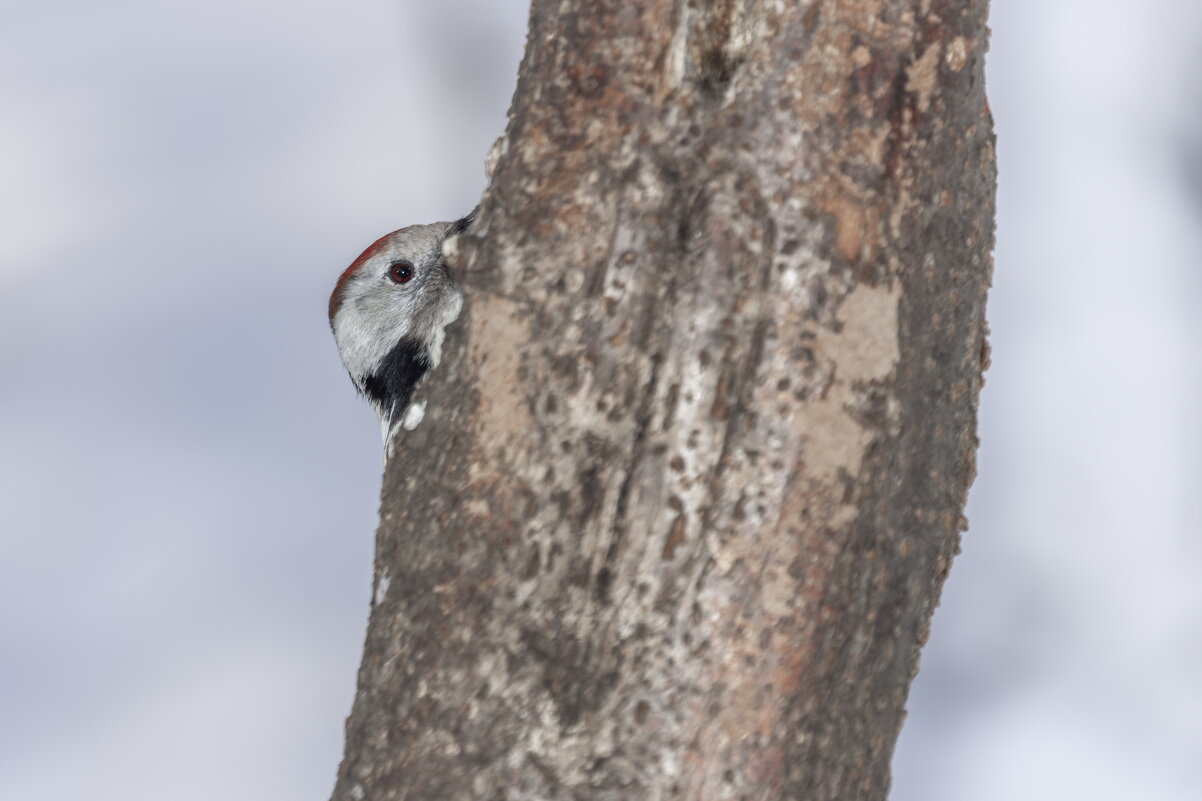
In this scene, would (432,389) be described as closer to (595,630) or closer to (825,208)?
(595,630)

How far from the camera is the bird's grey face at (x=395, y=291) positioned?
2.44 meters

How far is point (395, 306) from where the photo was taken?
2482 millimetres

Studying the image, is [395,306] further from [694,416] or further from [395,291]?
[694,416]

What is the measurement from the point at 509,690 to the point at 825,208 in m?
0.57

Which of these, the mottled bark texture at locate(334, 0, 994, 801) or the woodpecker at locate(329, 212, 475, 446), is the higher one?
the woodpecker at locate(329, 212, 475, 446)

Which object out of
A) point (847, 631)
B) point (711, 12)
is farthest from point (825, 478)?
point (711, 12)

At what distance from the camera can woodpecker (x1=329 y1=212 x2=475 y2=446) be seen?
7.94ft

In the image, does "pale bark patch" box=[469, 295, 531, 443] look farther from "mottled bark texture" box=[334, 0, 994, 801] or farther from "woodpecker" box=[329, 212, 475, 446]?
"woodpecker" box=[329, 212, 475, 446]

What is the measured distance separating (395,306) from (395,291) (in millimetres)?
29

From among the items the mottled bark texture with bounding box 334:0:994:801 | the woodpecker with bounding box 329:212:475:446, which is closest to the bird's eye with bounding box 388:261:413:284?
the woodpecker with bounding box 329:212:475:446

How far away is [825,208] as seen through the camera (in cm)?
127

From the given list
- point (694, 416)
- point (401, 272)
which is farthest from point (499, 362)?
point (401, 272)

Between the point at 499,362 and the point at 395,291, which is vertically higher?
the point at 395,291

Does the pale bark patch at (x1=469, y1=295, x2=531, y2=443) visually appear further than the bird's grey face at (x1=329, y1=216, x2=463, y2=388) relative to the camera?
No
